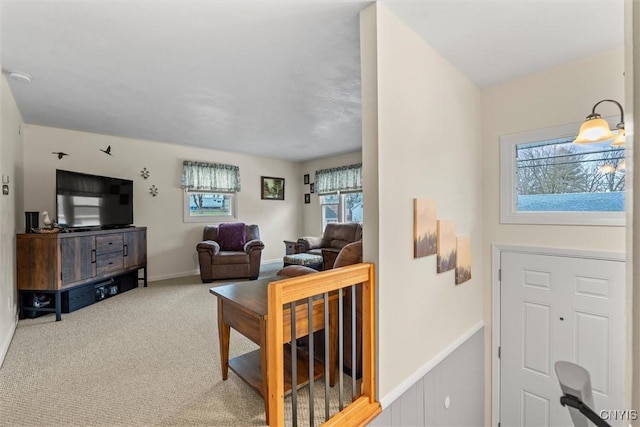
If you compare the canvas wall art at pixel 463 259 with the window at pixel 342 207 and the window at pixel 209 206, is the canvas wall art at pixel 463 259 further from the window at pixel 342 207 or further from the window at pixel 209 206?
the window at pixel 209 206

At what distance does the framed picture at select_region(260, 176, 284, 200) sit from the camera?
20.3 feet

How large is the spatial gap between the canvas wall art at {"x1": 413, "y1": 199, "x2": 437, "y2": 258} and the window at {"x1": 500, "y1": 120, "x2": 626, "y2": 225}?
3.58 feet

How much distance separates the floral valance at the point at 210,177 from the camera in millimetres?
5090

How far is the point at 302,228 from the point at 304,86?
177 inches

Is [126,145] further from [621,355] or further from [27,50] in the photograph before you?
[621,355]

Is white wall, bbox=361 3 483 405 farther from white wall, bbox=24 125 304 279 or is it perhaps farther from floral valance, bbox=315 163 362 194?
white wall, bbox=24 125 304 279

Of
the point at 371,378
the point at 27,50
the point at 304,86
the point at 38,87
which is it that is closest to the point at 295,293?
the point at 371,378

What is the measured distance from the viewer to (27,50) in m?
2.04

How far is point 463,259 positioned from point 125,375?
2.72m

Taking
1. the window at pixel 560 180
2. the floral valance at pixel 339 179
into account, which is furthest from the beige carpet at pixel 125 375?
the floral valance at pixel 339 179

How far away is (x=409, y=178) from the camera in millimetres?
1821

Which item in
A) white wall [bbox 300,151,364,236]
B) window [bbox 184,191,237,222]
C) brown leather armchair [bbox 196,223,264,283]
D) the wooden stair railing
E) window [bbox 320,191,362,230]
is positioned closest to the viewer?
the wooden stair railing

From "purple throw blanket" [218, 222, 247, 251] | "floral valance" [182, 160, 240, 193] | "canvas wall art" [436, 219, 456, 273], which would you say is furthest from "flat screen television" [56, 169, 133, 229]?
"canvas wall art" [436, 219, 456, 273]

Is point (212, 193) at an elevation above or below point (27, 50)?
below
